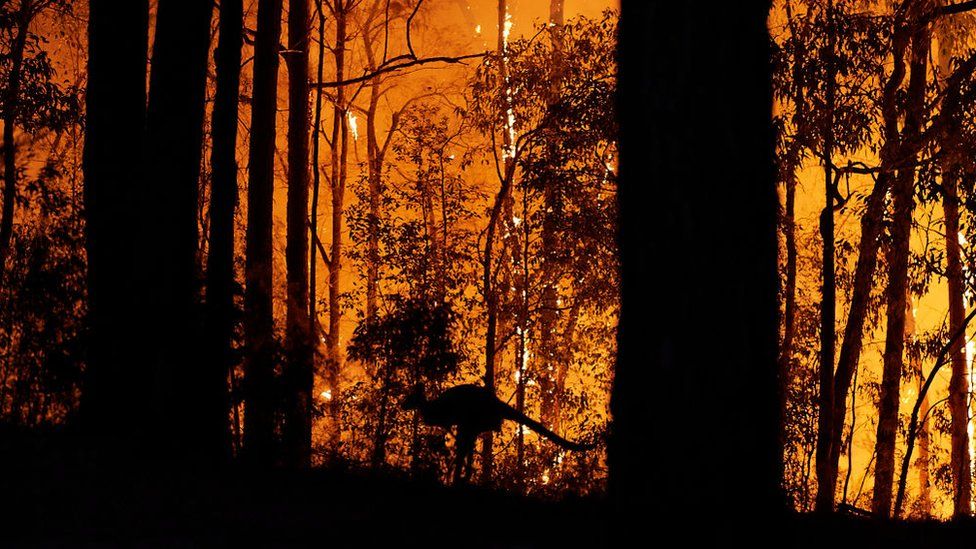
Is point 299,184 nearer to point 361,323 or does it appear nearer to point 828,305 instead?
point 361,323

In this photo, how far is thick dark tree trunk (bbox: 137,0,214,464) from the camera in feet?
17.0

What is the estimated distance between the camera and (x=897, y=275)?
11.6 meters

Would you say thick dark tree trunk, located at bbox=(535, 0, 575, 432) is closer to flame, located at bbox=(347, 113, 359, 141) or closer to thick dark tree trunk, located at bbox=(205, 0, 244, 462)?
thick dark tree trunk, located at bbox=(205, 0, 244, 462)

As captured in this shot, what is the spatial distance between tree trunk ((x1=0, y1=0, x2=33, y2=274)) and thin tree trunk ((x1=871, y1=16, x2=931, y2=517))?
373 inches

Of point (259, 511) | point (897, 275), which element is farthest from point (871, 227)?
point (259, 511)

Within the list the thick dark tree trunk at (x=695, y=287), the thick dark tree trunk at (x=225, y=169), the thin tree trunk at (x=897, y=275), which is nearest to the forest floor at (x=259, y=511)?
the thick dark tree trunk at (x=695, y=287)

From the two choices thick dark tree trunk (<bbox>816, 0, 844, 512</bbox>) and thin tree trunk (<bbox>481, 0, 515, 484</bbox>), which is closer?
thick dark tree trunk (<bbox>816, 0, 844, 512</bbox>)

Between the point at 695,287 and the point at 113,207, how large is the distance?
15.0 feet

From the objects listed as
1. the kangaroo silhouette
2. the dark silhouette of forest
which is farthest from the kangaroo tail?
the dark silhouette of forest

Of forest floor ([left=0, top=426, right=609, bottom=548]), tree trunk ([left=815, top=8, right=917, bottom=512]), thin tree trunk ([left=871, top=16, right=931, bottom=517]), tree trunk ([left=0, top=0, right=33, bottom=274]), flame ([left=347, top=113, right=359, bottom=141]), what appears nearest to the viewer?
forest floor ([left=0, top=426, right=609, bottom=548])

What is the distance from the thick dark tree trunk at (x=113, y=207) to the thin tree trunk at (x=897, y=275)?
795cm

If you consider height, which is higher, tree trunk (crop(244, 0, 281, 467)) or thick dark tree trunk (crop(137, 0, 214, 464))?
tree trunk (crop(244, 0, 281, 467))

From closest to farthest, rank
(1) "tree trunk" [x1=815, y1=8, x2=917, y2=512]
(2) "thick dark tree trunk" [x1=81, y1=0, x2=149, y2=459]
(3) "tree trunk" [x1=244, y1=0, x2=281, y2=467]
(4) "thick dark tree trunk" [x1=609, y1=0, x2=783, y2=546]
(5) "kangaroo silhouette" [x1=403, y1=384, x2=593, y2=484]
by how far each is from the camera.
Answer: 1. (4) "thick dark tree trunk" [x1=609, y1=0, x2=783, y2=546]
2. (5) "kangaroo silhouette" [x1=403, y1=384, x2=593, y2=484]
3. (2) "thick dark tree trunk" [x1=81, y1=0, x2=149, y2=459]
4. (3) "tree trunk" [x1=244, y1=0, x2=281, y2=467]
5. (1) "tree trunk" [x1=815, y1=8, x2=917, y2=512]

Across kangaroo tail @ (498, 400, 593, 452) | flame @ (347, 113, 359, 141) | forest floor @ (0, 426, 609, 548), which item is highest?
flame @ (347, 113, 359, 141)
